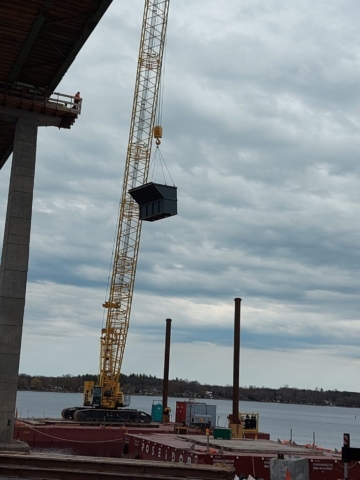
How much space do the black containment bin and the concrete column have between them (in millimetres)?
16296

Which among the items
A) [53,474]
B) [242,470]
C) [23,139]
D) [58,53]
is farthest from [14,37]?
[242,470]

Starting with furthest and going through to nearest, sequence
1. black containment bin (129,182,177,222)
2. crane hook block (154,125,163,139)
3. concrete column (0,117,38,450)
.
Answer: crane hook block (154,125,163,139)
black containment bin (129,182,177,222)
concrete column (0,117,38,450)

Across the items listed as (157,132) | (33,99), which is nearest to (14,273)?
(33,99)

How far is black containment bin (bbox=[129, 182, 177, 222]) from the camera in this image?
5191 centimetres

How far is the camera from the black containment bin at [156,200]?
51.9 m

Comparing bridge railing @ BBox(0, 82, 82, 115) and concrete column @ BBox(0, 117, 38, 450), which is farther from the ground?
bridge railing @ BBox(0, 82, 82, 115)

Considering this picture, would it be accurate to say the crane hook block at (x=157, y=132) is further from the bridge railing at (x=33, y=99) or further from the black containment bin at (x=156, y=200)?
the bridge railing at (x=33, y=99)

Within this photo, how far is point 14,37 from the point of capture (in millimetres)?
33031

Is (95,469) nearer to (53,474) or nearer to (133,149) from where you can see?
(53,474)

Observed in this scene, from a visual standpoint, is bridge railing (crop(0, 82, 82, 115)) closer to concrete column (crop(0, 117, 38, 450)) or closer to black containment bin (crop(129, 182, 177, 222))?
concrete column (crop(0, 117, 38, 450))

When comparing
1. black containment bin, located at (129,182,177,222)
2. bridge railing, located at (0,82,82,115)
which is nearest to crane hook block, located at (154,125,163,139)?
black containment bin, located at (129,182,177,222)

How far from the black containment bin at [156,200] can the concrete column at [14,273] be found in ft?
53.5

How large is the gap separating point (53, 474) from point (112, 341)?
5317 cm

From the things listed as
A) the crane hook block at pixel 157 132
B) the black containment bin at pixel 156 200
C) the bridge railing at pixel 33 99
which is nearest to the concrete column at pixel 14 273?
the bridge railing at pixel 33 99
